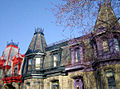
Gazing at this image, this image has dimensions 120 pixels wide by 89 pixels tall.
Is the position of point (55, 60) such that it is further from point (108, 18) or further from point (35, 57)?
point (108, 18)

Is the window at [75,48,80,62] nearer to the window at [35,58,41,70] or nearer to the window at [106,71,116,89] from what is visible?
the window at [106,71,116,89]

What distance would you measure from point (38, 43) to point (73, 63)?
26.0 feet

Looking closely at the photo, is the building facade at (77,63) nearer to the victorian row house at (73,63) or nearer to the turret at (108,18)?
the victorian row house at (73,63)

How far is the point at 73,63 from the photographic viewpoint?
62.4 feet

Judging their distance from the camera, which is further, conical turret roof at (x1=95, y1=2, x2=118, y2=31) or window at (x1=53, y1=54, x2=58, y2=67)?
window at (x1=53, y1=54, x2=58, y2=67)

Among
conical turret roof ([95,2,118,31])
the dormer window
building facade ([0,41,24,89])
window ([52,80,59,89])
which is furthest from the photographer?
building facade ([0,41,24,89])

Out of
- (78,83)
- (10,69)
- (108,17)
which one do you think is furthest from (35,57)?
(108,17)

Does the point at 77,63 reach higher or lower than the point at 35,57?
lower

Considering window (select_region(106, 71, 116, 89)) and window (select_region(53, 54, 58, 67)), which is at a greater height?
window (select_region(53, 54, 58, 67))

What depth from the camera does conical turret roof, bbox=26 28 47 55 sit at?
23.1 metres

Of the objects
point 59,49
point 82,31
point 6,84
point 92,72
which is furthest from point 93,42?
point 6,84

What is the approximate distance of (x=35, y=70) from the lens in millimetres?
21250

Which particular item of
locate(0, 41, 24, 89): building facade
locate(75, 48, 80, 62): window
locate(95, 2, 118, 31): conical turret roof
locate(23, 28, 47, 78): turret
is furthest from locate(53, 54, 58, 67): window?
locate(95, 2, 118, 31): conical turret roof

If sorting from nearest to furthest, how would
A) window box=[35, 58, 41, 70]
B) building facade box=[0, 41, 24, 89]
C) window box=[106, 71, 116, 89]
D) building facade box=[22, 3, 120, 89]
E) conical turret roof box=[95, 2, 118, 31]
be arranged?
1. conical turret roof box=[95, 2, 118, 31]
2. window box=[106, 71, 116, 89]
3. building facade box=[22, 3, 120, 89]
4. window box=[35, 58, 41, 70]
5. building facade box=[0, 41, 24, 89]
